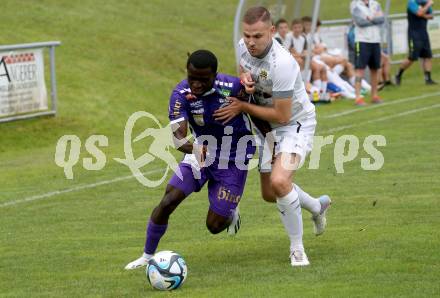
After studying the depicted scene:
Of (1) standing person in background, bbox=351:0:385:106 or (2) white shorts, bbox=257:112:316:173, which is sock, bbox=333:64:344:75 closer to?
(1) standing person in background, bbox=351:0:385:106

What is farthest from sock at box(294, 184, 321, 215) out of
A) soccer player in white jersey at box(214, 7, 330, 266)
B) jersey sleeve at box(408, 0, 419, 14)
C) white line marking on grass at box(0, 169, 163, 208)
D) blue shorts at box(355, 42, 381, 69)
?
jersey sleeve at box(408, 0, 419, 14)

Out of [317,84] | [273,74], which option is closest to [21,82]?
[317,84]

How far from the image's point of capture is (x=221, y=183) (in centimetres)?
893

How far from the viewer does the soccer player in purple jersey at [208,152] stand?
8648 millimetres

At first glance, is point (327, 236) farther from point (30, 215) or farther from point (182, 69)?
point (182, 69)

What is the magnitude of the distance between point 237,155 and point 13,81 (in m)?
10.1

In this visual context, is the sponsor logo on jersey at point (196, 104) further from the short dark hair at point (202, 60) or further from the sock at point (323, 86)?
the sock at point (323, 86)

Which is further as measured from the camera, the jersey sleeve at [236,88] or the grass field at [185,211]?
the jersey sleeve at [236,88]

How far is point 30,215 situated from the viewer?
39.4ft

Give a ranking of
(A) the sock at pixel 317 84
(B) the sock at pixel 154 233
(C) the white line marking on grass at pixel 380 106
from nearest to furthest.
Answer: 1. (B) the sock at pixel 154 233
2. (C) the white line marking on grass at pixel 380 106
3. (A) the sock at pixel 317 84

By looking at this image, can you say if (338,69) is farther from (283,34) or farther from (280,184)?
(280,184)

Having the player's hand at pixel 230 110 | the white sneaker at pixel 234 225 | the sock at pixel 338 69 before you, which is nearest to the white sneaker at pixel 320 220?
the white sneaker at pixel 234 225

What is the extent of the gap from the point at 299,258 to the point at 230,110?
4.37 feet

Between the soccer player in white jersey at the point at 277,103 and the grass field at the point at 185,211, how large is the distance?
474mm
